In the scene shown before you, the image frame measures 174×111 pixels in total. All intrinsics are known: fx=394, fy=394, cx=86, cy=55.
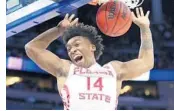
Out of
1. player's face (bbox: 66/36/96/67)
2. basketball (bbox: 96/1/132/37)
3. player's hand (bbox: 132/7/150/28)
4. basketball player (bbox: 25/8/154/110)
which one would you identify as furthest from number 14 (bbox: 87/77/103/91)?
player's hand (bbox: 132/7/150/28)

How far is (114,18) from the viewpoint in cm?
225

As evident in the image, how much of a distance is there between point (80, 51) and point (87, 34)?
0.11 metres

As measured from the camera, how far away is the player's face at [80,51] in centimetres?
233

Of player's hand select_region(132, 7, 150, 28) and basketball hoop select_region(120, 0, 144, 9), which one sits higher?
basketball hoop select_region(120, 0, 144, 9)

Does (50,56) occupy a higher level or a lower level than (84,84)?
higher

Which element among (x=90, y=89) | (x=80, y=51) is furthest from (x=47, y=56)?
(x=90, y=89)

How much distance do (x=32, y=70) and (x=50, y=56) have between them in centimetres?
13

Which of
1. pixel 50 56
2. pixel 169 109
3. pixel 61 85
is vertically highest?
pixel 50 56

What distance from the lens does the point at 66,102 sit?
2295 millimetres

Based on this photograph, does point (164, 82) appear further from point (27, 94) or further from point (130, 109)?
point (27, 94)

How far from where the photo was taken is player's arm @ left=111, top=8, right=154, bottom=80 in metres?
2.35

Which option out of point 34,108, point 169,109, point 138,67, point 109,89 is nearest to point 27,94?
point 34,108

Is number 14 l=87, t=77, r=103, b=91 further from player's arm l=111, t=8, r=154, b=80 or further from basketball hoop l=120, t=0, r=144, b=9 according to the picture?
basketball hoop l=120, t=0, r=144, b=9

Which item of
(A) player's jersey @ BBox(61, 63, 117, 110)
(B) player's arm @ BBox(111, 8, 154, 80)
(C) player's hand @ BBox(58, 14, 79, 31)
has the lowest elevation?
(A) player's jersey @ BBox(61, 63, 117, 110)
